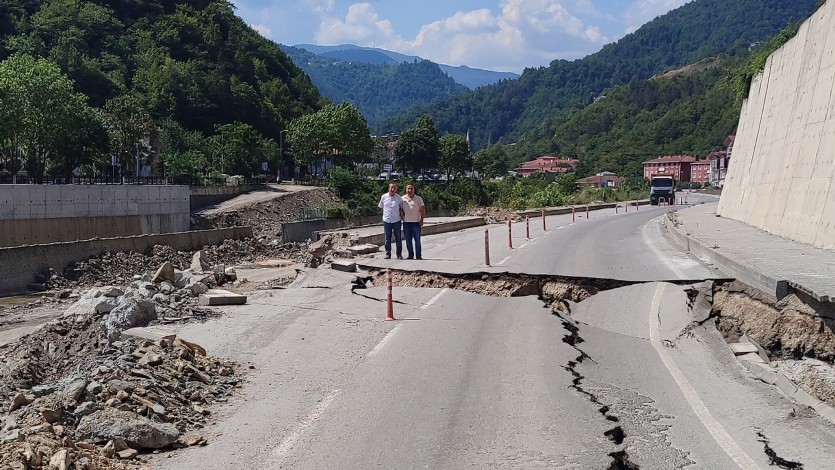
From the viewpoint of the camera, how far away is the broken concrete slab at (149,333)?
1111 cm

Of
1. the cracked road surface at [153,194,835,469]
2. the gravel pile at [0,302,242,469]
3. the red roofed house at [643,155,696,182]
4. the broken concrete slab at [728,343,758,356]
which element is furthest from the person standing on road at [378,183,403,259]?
the red roofed house at [643,155,696,182]

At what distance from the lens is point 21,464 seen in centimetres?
610

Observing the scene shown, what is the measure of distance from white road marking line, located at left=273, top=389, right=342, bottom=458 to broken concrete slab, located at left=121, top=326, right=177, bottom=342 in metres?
2.99

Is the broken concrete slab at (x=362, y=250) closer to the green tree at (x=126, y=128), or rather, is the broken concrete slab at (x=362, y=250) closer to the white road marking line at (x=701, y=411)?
the white road marking line at (x=701, y=411)

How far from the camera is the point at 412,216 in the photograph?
66.8 ft

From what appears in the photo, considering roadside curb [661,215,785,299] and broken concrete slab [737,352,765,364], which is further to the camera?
roadside curb [661,215,785,299]

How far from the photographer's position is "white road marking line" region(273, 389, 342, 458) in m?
6.91

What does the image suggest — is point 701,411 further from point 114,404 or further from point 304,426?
point 114,404

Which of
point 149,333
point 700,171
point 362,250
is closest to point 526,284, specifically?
point 149,333

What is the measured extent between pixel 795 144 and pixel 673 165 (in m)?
137

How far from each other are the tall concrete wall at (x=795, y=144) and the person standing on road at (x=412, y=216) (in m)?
9.33

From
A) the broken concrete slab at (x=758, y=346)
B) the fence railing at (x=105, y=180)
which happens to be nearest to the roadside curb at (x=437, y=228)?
the broken concrete slab at (x=758, y=346)

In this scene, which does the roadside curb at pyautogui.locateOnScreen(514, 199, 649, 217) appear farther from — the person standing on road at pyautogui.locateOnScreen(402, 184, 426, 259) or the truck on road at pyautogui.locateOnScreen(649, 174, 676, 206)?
the person standing on road at pyautogui.locateOnScreen(402, 184, 426, 259)

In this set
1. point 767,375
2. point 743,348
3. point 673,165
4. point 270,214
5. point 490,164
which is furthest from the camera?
point 673,165
